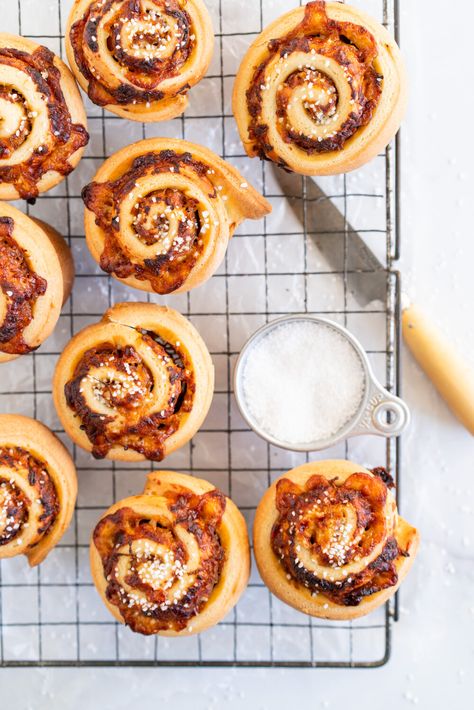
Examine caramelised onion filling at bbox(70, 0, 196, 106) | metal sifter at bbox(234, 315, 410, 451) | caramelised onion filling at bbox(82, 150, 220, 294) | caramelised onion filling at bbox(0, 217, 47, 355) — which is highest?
caramelised onion filling at bbox(70, 0, 196, 106)

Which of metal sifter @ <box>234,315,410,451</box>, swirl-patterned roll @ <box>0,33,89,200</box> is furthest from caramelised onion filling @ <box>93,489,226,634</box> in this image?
swirl-patterned roll @ <box>0,33,89,200</box>

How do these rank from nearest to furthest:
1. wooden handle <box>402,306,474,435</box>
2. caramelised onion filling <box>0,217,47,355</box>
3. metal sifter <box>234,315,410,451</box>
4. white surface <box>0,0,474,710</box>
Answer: caramelised onion filling <box>0,217,47,355</box>
metal sifter <box>234,315,410,451</box>
wooden handle <box>402,306,474,435</box>
white surface <box>0,0,474,710</box>

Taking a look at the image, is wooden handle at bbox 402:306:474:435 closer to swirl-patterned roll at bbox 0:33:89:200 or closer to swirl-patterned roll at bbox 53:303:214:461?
swirl-patterned roll at bbox 53:303:214:461

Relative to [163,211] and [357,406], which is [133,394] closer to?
[163,211]

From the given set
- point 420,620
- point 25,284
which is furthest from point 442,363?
point 25,284

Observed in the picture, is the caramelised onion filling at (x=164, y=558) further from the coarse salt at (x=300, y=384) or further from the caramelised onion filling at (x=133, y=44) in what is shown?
the caramelised onion filling at (x=133, y=44)
